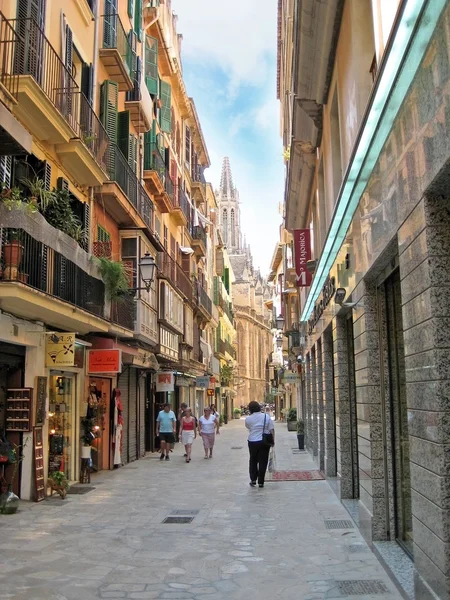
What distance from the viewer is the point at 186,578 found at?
6.40 m

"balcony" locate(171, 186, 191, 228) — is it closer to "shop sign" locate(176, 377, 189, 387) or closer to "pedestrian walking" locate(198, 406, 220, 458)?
"shop sign" locate(176, 377, 189, 387)

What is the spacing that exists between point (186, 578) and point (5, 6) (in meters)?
9.43

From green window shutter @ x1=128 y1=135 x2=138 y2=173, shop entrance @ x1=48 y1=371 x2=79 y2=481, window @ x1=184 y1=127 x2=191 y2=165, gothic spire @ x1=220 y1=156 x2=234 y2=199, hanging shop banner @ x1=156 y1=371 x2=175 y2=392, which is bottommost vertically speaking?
shop entrance @ x1=48 y1=371 x2=79 y2=481

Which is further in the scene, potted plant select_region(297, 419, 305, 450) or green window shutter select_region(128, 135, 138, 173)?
potted plant select_region(297, 419, 305, 450)

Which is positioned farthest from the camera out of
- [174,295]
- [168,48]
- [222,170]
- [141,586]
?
[222,170]

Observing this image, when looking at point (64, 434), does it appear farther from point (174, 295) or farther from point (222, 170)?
point (222, 170)

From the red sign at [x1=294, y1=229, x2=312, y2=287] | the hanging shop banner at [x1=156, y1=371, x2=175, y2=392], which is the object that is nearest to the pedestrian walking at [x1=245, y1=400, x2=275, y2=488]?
the red sign at [x1=294, y1=229, x2=312, y2=287]

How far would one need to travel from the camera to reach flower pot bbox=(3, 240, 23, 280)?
9.40m

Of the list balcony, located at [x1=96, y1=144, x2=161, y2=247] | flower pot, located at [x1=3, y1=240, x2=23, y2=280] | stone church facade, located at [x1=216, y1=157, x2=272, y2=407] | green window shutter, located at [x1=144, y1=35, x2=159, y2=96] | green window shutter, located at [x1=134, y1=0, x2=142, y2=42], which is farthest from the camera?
stone church facade, located at [x1=216, y1=157, x2=272, y2=407]

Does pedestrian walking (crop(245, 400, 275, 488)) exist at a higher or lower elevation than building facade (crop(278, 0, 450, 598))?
lower

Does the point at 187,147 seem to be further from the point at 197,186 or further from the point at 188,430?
the point at 188,430

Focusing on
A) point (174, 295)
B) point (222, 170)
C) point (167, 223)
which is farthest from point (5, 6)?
point (222, 170)

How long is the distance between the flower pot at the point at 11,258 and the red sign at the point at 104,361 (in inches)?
208

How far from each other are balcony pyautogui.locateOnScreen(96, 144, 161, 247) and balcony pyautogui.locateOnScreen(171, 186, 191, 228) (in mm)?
6995
